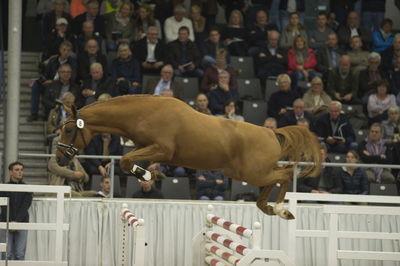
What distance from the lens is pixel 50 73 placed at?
551 inches

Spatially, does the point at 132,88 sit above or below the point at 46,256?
above

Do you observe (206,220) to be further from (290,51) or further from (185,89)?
(290,51)

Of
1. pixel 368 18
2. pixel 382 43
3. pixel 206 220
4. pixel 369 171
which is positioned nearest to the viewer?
pixel 206 220

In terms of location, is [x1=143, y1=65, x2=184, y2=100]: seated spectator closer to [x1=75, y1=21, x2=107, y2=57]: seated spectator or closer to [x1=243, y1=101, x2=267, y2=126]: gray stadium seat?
[x1=243, y1=101, x2=267, y2=126]: gray stadium seat

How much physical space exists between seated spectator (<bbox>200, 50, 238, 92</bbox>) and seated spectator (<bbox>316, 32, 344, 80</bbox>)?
195 cm

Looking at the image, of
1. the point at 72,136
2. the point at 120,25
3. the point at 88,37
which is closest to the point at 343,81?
the point at 120,25

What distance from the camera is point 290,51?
50.5 feet

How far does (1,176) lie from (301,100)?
482 cm

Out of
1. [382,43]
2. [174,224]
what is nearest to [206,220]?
[174,224]

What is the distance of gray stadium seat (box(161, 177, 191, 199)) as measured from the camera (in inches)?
495

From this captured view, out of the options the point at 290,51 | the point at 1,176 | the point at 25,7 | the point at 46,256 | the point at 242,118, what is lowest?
the point at 46,256

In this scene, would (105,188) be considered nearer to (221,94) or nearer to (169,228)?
(169,228)

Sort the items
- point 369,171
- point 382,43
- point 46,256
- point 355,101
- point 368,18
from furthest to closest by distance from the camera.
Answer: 1. point 368,18
2. point 382,43
3. point 355,101
4. point 369,171
5. point 46,256

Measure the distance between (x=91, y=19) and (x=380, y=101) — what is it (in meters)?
5.23
